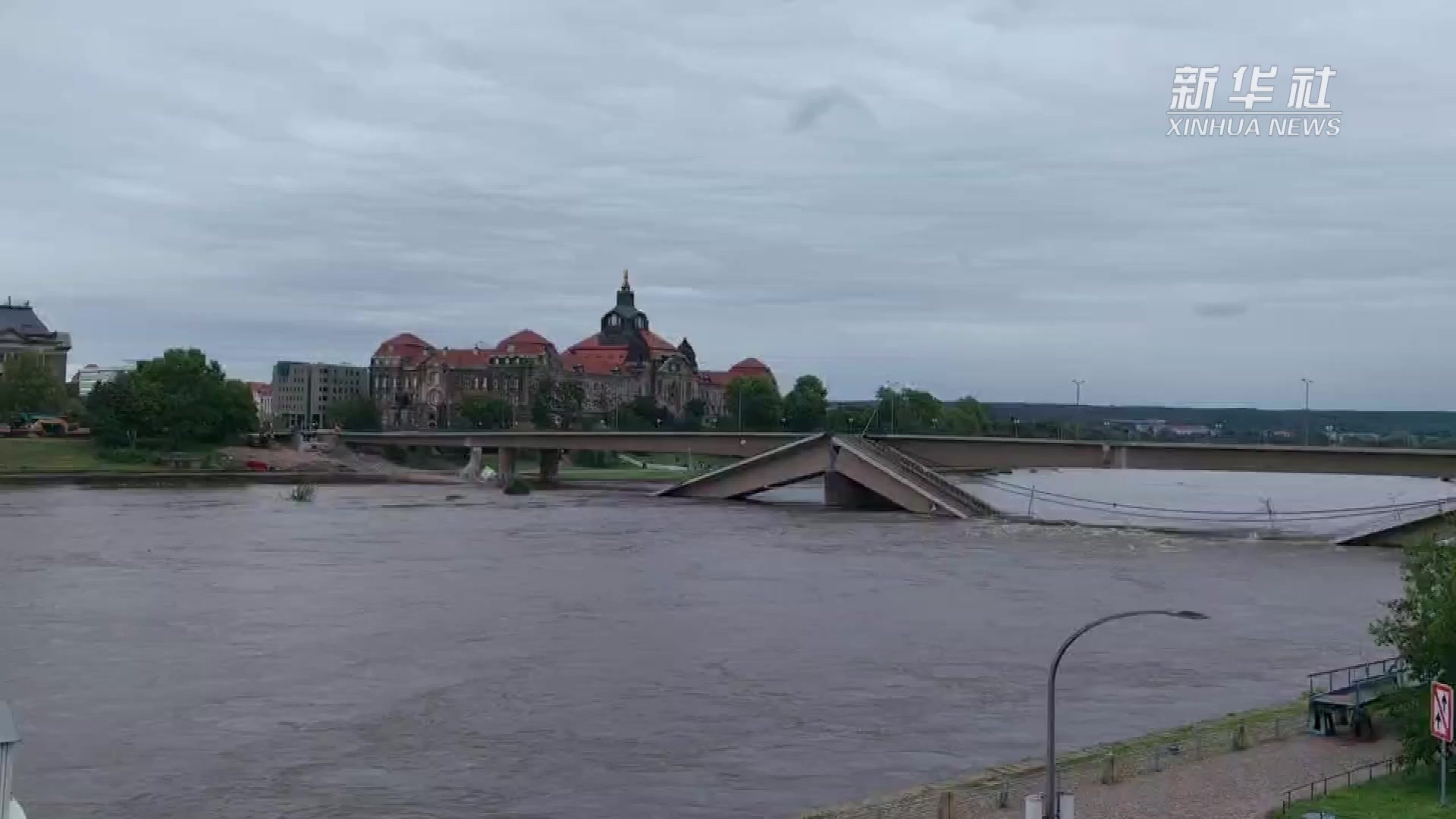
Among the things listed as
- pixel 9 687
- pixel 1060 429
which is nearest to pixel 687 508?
pixel 1060 429

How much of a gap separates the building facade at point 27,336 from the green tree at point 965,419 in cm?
8557

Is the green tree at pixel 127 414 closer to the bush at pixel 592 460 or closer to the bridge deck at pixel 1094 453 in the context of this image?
the bridge deck at pixel 1094 453

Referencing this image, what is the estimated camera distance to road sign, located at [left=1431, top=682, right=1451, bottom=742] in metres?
18.3

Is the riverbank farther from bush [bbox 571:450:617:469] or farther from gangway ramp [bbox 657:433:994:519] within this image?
bush [bbox 571:450:617:469]

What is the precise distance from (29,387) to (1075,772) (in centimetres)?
11774

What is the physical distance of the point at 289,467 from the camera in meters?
104

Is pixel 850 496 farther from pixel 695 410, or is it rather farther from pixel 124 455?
pixel 695 410

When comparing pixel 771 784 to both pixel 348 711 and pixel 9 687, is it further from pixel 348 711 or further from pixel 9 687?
pixel 9 687

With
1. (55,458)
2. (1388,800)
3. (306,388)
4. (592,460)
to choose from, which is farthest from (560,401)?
(1388,800)

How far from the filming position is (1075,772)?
20.9 m

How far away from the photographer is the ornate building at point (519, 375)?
16112 centimetres

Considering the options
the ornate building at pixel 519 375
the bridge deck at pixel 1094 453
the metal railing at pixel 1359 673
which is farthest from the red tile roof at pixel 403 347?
the metal railing at pixel 1359 673

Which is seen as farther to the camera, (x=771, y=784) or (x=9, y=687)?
(x=9, y=687)

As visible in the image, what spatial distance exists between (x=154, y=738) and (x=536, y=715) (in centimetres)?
577
